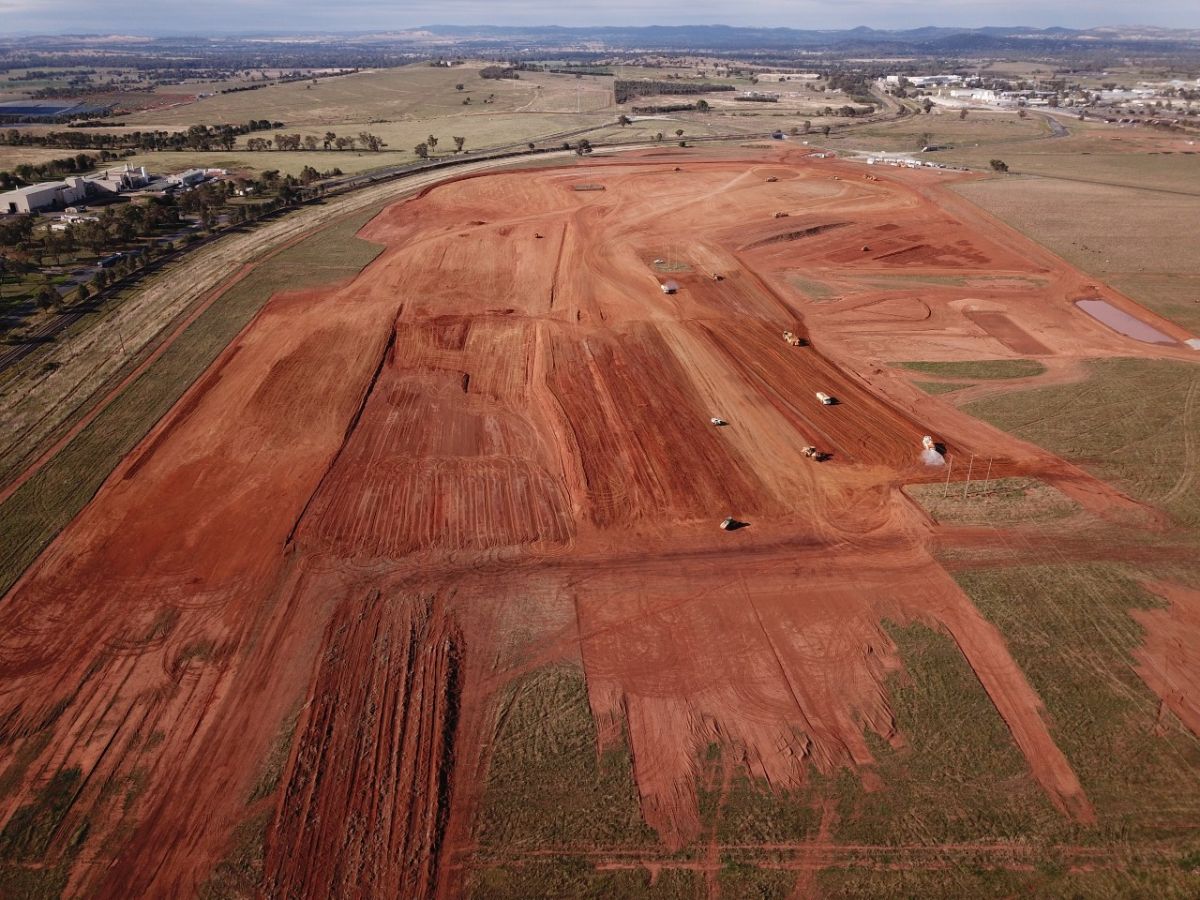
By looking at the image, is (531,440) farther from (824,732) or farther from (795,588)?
(824,732)

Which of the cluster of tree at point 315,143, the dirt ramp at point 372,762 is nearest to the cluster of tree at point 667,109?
the cluster of tree at point 315,143

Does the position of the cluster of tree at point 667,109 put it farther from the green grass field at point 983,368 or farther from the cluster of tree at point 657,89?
the green grass field at point 983,368

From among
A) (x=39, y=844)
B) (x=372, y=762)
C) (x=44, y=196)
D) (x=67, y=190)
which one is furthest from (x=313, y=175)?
(x=372, y=762)

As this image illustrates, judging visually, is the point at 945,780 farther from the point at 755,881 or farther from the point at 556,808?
the point at 556,808

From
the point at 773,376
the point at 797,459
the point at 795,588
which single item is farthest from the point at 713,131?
the point at 795,588

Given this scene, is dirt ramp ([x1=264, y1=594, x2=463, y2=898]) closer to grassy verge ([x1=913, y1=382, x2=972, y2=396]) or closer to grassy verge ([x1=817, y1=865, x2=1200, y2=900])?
grassy verge ([x1=817, y1=865, x2=1200, y2=900])

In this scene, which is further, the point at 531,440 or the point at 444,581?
the point at 531,440
